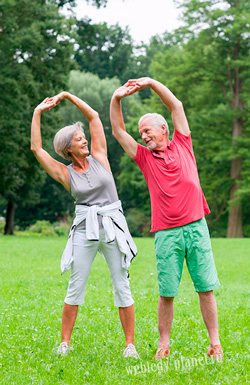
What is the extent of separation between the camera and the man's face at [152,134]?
191 inches

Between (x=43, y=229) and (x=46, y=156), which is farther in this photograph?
(x=43, y=229)

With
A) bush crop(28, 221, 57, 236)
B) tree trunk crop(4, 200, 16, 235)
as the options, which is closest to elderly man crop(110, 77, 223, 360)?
tree trunk crop(4, 200, 16, 235)

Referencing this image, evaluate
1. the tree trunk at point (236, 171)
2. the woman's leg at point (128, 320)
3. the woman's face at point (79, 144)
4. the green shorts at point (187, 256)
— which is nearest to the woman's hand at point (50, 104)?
the woman's face at point (79, 144)

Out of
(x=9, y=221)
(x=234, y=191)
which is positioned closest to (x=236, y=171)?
(x=234, y=191)

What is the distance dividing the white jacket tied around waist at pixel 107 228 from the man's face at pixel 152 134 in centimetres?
68

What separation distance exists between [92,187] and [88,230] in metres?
0.42

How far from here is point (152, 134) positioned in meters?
4.84

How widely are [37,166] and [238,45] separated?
16.2 m

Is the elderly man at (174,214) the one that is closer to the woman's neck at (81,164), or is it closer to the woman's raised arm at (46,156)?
the woman's neck at (81,164)

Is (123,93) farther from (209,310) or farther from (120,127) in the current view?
(209,310)

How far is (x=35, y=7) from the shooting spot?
24.7m

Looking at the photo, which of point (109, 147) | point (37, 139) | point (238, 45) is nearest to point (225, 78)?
point (238, 45)

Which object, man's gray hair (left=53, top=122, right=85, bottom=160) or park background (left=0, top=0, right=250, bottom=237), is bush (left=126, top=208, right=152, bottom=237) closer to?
park background (left=0, top=0, right=250, bottom=237)

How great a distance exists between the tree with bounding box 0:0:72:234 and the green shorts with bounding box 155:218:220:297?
20.8 m
